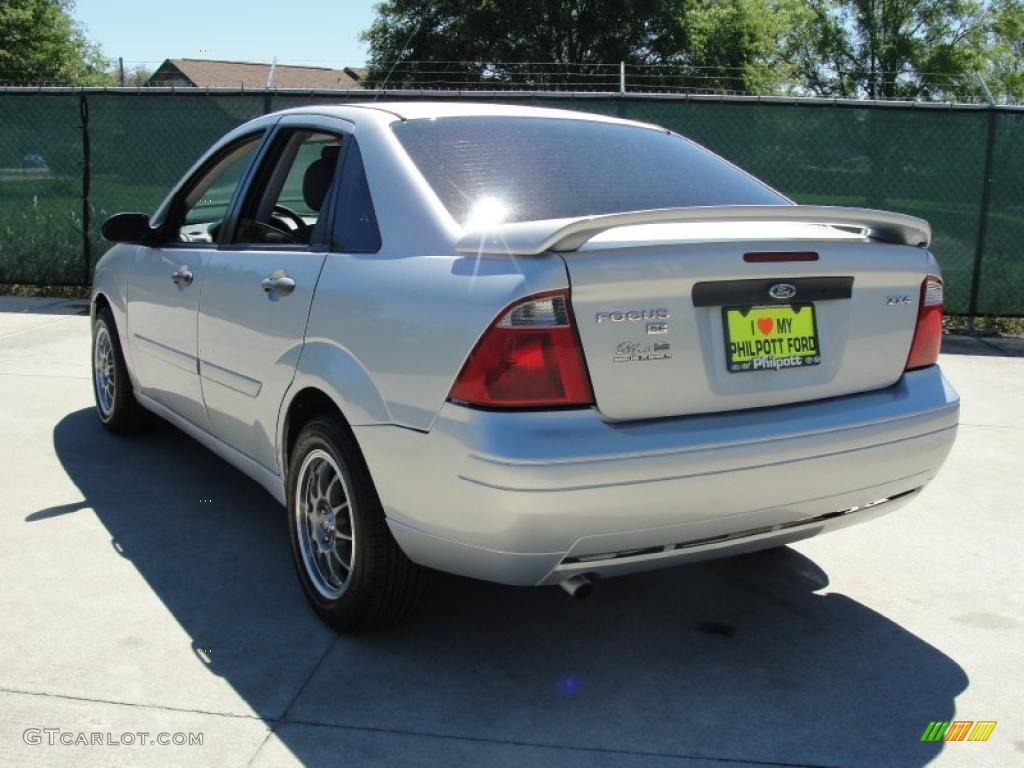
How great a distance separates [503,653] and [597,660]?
287 millimetres

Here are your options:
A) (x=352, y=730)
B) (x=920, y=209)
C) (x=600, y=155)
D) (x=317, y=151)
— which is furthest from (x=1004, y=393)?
(x=352, y=730)

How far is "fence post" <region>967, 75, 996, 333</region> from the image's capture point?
9.20m

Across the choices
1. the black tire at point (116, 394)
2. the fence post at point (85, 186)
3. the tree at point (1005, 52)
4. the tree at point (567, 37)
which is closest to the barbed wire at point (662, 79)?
the tree at point (567, 37)

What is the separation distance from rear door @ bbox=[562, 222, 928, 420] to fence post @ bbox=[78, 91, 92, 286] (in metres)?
8.50

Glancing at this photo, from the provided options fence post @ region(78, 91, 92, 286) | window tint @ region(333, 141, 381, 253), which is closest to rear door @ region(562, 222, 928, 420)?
window tint @ region(333, 141, 381, 253)

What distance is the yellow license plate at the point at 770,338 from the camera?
9.84ft

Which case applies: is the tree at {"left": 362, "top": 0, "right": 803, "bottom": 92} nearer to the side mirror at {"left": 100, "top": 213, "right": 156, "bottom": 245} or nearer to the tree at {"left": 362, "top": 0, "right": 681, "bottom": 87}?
the tree at {"left": 362, "top": 0, "right": 681, "bottom": 87}

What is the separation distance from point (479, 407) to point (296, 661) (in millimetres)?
1071

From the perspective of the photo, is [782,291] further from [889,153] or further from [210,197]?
[889,153]

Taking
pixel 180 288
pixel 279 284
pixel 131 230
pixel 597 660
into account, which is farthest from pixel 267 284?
pixel 597 660

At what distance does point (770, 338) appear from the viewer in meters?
3.06

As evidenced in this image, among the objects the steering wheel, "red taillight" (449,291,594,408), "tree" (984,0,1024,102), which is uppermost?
"tree" (984,0,1024,102)

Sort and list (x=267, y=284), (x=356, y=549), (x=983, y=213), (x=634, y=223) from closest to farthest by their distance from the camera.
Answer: (x=634, y=223), (x=356, y=549), (x=267, y=284), (x=983, y=213)

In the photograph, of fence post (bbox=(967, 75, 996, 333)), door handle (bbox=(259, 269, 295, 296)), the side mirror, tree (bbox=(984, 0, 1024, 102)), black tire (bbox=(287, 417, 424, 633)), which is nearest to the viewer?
black tire (bbox=(287, 417, 424, 633))
